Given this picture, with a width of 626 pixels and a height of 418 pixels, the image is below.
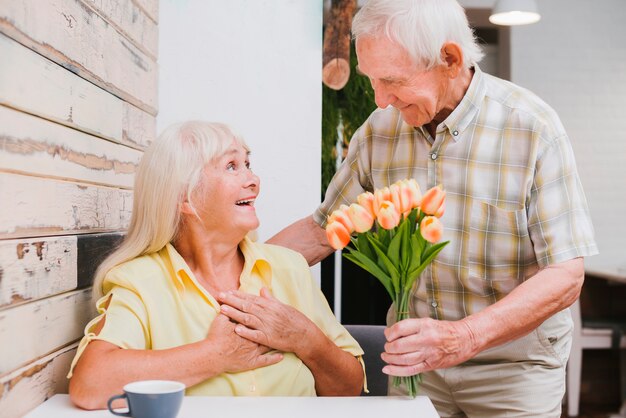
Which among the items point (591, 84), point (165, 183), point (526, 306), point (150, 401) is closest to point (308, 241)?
point (165, 183)

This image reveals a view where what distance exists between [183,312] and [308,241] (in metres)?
0.55

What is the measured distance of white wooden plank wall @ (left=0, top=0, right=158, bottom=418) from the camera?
1.38 m

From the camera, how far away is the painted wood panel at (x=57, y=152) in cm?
138

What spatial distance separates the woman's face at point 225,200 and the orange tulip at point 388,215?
53 centimetres

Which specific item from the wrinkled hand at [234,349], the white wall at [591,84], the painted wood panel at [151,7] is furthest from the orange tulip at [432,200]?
the white wall at [591,84]

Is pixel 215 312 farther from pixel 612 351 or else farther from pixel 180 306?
pixel 612 351

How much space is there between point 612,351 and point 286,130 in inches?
158

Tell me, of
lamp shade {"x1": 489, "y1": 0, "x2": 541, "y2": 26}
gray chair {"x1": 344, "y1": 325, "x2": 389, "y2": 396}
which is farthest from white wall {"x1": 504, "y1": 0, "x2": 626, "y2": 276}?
gray chair {"x1": 344, "y1": 325, "x2": 389, "y2": 396}

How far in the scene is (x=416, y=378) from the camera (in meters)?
1.48

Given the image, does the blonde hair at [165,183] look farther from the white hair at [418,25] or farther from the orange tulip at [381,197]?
the orange tulip at [381,197]

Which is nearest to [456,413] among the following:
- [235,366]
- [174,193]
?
[235,366]

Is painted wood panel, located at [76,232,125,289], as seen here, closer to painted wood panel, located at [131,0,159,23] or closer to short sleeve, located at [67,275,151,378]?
short sleeve, located at [67,275,151,378]

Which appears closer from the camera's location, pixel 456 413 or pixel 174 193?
pixel 174 193

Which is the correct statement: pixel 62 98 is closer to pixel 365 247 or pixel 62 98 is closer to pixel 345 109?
pixel 365 247
